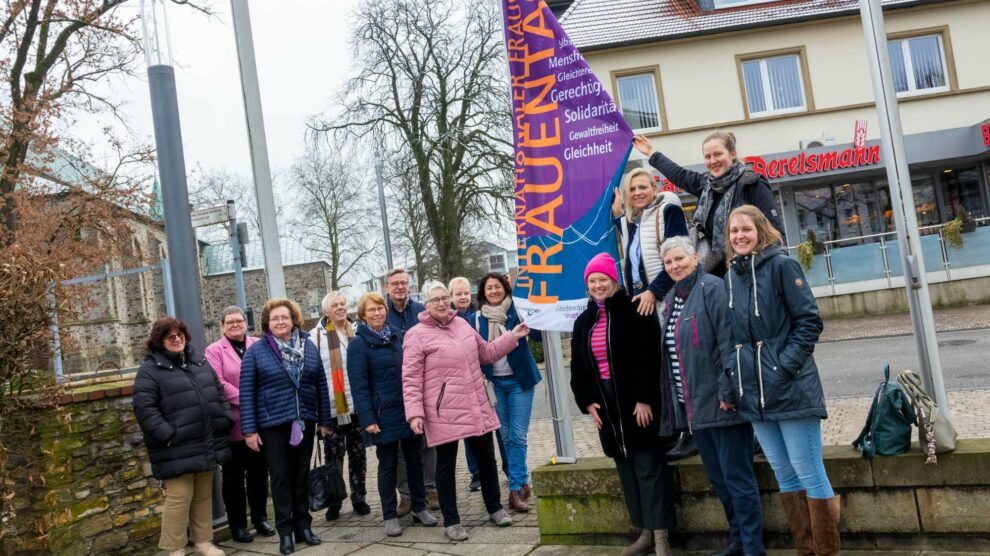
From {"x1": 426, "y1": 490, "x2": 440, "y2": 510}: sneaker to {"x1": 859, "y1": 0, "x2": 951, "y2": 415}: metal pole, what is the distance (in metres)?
4.20

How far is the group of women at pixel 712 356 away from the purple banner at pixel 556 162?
0.23 m

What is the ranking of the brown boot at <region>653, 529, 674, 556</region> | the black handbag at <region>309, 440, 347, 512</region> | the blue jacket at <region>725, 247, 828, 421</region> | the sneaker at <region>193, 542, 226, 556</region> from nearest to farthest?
the blue jacket at <region>725, 247, 828, 421</region>, the brown boot at <region>653, 529, 674, 556</region>, the sneaker at <region>193, 542, 226, 556</region>, the black handbag at <region>309, 440, 347, 512</region>

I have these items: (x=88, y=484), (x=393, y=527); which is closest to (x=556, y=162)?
(x=393, y=527)

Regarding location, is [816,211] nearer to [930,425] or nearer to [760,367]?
[930,425]

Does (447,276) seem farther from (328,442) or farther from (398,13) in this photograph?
(328,442)

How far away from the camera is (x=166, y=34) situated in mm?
7449

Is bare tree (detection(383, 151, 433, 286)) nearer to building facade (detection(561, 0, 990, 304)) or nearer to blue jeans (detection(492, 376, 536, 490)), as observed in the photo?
building facade (detection(561, 0, 990, 304))

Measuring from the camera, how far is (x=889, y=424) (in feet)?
14.1

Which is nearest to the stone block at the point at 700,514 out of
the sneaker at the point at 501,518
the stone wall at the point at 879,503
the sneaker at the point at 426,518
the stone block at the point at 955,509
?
the stone wall at the point at 879,503

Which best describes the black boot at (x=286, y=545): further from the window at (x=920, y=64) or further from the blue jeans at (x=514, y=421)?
the window at (x=920, y=64)

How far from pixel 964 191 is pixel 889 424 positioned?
22.3 metres

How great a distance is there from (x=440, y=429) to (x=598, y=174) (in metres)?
2.20

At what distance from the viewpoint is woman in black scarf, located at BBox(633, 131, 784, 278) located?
15.4 feet

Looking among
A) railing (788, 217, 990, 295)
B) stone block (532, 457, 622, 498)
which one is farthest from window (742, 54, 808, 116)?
stone block (532, 457, 622, 498)
